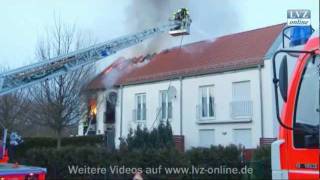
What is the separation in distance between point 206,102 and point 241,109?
108 inches

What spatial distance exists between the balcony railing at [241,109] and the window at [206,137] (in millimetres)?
1909

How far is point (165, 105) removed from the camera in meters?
29.4

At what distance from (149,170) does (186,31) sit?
5487 mm

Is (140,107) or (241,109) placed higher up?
(140,107)

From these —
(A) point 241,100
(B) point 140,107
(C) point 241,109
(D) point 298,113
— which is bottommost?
(D) point 298,113

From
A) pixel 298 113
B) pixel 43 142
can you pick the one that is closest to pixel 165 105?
pixel 43 142

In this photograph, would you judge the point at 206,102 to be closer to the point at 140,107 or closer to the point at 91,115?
the point at 140,107

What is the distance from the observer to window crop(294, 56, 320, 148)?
4.29 meters

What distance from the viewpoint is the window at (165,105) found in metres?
29.2

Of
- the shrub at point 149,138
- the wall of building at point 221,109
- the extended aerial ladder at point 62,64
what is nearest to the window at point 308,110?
the extended aerial ladder at point 62,64

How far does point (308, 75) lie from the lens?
177 inches

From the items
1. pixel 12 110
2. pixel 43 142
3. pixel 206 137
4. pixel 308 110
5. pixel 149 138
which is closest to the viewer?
pixel 308 110

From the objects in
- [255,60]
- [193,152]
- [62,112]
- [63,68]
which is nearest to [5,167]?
[63,68]

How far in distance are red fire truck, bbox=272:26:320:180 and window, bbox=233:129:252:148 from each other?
2005cm
